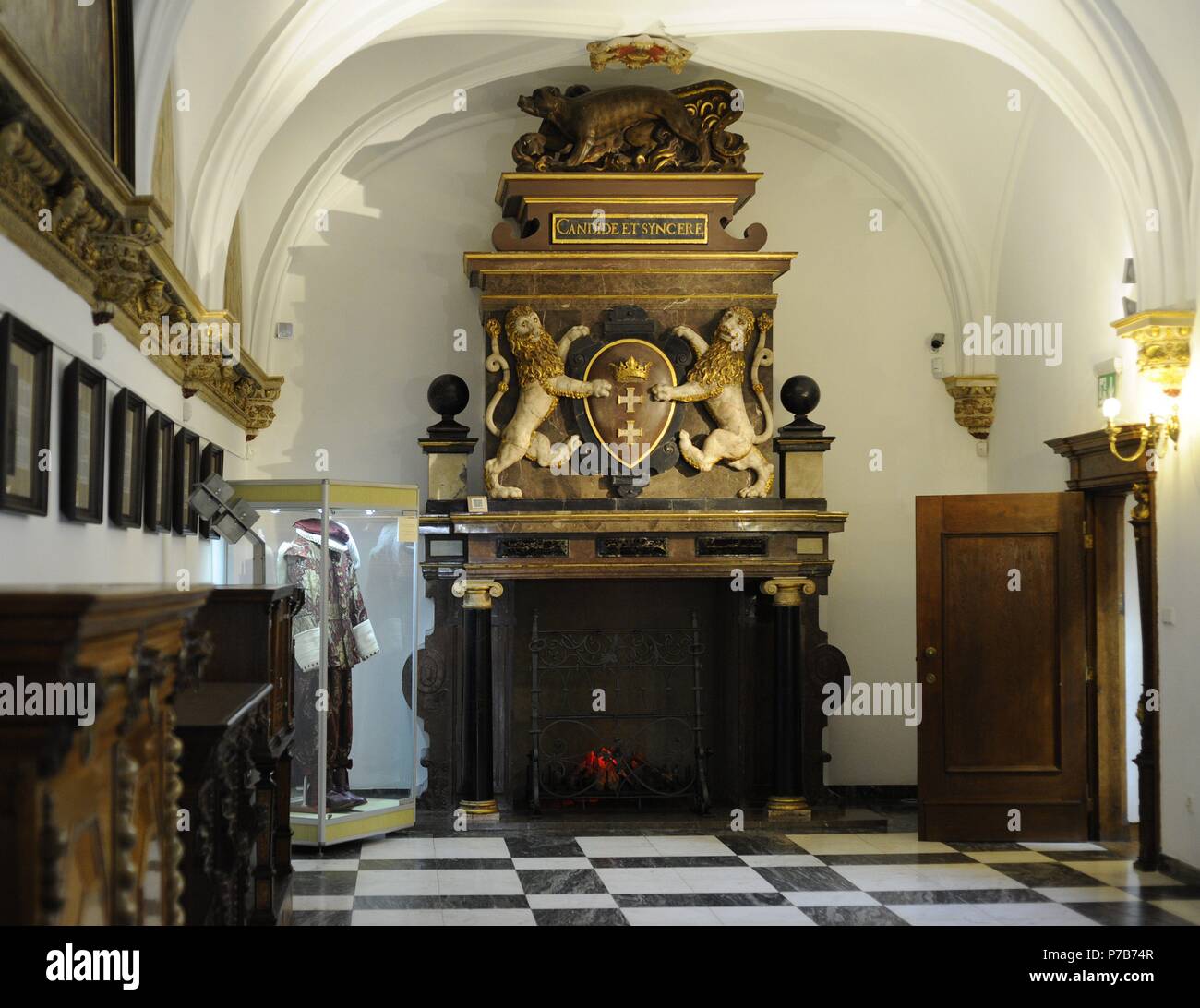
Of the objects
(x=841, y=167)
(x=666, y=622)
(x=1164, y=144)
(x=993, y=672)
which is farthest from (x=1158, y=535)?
(x=841, y=167)

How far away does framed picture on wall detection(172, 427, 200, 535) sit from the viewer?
7391mm

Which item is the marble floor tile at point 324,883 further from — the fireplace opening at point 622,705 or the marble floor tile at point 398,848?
the fireplace opening at point 622,705

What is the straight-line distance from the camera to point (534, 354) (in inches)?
388

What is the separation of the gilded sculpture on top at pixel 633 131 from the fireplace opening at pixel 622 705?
135 inches

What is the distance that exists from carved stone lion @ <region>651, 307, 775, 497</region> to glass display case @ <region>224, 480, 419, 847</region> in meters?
2.16

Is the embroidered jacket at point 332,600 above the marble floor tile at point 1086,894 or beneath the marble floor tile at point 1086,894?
above

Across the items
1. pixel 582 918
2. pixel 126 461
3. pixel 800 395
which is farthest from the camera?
pixel 800 395

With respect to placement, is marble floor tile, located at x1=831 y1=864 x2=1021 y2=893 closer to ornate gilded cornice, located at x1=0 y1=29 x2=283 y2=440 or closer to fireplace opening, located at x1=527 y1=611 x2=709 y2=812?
fireplace opening, located at x1=527 y1=611 x2=709 y2=812

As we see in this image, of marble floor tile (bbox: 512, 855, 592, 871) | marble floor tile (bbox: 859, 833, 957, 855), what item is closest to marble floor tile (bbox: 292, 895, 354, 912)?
marble floor tile (bbox: 512, 855, 592, 871)

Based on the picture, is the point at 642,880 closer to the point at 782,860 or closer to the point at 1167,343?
the point at 782,860

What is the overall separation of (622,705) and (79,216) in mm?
6416

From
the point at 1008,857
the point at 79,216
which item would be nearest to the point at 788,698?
the point at 1008,857

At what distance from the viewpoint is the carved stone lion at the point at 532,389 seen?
9802 mm

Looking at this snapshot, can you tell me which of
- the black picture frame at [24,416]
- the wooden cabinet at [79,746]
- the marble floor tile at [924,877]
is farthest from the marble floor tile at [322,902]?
the wooden cabinet at [79,746]
